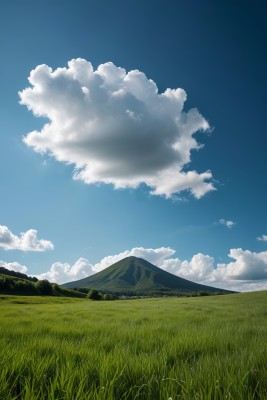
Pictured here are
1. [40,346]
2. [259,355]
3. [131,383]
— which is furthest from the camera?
[40,346]

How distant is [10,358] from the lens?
3922mm

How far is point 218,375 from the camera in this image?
9.87 feet

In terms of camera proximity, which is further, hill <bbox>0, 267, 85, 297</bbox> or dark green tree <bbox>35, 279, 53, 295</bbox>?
dark green tree <bbox>35, 279, 53, 295</bbox>

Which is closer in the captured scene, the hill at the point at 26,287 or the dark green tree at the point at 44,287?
the hill at the point at 26,287

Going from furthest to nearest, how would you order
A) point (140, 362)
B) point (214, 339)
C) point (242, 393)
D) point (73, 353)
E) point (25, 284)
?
point (25, 284) < point (214, 339) < point (73, 353) < point (140, 362) < point (242, 393)

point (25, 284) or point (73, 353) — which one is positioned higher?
point (73, 353)

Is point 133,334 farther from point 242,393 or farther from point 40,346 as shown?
point 242,393

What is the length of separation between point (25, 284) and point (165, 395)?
152772 mm

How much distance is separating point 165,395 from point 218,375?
0.68 m

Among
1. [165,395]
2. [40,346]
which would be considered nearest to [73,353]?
[40,346]

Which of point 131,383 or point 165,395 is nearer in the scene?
point 165,395

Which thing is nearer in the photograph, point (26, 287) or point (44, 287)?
point (26, 287)

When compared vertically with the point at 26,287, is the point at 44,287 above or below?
below

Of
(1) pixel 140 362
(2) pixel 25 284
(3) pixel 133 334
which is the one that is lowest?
(2) pixel 25 284
